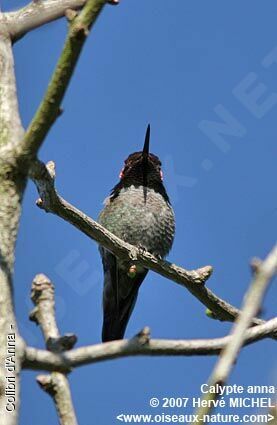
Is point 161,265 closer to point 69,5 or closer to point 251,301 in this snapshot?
point 69,5

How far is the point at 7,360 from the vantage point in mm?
2482

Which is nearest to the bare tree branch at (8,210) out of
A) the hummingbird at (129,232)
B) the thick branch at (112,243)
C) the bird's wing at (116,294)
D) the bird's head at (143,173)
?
the thick branch at (112,243)

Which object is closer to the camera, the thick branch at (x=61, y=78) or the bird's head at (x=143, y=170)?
the thick branch at (x=61, y=78)

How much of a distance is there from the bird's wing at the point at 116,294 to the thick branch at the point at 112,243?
1.84m

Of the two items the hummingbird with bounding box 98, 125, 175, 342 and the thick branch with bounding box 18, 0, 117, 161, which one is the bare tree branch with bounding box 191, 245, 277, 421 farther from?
the hummingbird with bounding box 98, 125, 175, 342

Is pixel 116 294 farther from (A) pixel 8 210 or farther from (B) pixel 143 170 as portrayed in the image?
(A) pixel 8 210

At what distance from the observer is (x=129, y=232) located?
8.75 m

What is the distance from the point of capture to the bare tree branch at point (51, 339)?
264 centimetres

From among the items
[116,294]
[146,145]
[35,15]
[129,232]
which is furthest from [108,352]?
[146,145]

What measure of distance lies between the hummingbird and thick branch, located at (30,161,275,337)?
1.65 meters

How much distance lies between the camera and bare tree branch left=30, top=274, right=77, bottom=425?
8.68ft

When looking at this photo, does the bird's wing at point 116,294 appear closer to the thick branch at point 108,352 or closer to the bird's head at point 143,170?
the bird's head at point 143,170

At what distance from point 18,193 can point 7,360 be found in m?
0.78

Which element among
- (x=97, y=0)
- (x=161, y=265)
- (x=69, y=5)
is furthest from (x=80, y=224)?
(x=97, y=0)
